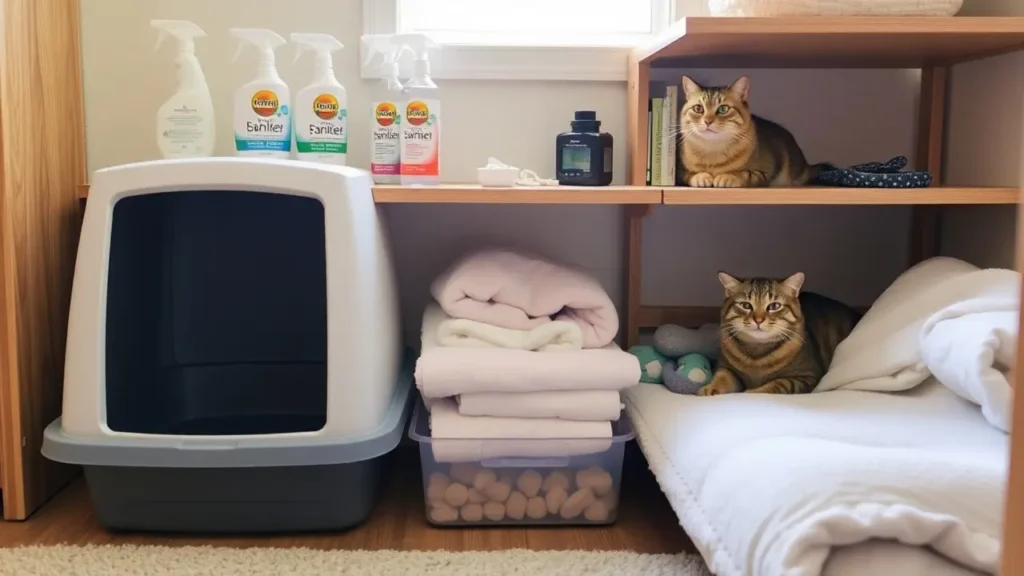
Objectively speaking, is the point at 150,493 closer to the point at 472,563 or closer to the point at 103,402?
the point at 103,402

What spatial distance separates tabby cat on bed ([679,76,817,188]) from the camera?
5.20 ft

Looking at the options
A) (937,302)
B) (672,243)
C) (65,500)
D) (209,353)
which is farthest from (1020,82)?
(65,500)

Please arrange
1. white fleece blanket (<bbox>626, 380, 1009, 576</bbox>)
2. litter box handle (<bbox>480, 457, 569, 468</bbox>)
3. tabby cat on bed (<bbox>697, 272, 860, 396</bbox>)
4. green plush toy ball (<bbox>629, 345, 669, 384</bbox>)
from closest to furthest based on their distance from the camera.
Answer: white fleece blanket (<bbox>626, 380, 1009, 576</bbox>) → litter box handle (<bbox>480, 457, 569, 468</bbox>) → tabby cat on bed (<bbox>697, 272, 860, 396</bbox>) → green plush toy ball (<bbox>629, 345, 669, 384</bbox>)

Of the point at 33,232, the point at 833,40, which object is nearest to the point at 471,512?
the point at 33,232

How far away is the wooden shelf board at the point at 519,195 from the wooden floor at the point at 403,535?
0.52 metres

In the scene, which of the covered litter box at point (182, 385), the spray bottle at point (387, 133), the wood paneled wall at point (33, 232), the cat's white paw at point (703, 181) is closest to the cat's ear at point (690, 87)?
the cat's white paw at point (703, 181)

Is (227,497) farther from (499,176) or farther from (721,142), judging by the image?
(721,142)

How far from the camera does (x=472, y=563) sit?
1.30 meters

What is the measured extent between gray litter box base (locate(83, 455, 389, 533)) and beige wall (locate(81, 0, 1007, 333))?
524 millimetres

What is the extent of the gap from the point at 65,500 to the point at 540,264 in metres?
0.90

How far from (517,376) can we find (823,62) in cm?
87

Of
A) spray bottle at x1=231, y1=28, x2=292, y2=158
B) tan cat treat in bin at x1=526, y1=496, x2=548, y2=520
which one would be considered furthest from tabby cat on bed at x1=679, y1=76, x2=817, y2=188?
spray bottle at x1=231, y1=28, x2=292, y2=158

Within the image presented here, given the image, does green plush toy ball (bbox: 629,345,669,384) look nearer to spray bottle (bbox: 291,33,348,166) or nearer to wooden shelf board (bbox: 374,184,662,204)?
wooden shelf board (bbox: 374,184,662,204)

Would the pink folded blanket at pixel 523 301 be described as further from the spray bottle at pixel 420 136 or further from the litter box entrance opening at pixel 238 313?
the litter box entrance opening at pixel 238 313
